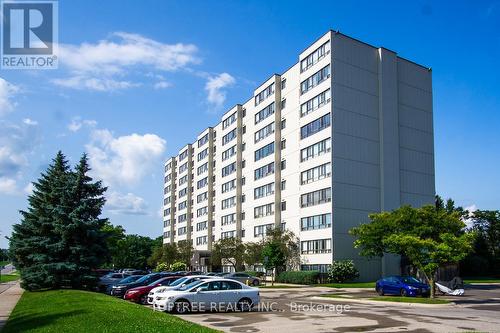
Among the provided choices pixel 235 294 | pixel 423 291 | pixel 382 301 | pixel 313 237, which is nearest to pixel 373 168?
pixel 313 237

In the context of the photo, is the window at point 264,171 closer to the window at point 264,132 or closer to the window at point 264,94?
the window at point 264,132

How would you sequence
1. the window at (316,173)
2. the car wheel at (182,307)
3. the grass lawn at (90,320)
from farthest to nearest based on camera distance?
the window at (316,173), the car wheel at (182,307), the grass lawn at (90,320)

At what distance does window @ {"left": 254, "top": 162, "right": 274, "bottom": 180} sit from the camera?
73.2 metres

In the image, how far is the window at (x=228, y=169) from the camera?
88744 millimetres

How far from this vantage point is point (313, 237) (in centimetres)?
6006

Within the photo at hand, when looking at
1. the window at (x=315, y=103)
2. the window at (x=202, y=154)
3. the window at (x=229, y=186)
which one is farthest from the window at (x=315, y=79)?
the window at (x=202, y=154)

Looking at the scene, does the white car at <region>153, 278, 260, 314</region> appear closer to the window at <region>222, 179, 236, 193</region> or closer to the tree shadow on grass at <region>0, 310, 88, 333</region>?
the tree shadow on grass at <region>0, 310, 88, 333</region>

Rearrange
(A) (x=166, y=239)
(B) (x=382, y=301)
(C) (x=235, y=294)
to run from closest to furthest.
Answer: (C) (x=235, y=294)
(B) (x=382, y=301)
(A) (x=166, y=239)

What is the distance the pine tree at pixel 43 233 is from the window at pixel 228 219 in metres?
49.6

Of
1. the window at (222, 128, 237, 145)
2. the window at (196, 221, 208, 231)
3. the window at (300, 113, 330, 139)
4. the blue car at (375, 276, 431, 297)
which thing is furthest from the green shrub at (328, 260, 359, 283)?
the window at (196, 221, 208, 231)

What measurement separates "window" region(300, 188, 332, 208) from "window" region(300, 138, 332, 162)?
4.48 m

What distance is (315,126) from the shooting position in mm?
62094

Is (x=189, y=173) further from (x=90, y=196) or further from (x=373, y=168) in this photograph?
(x=90, y=196)

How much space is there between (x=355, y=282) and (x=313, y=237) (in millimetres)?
7443
